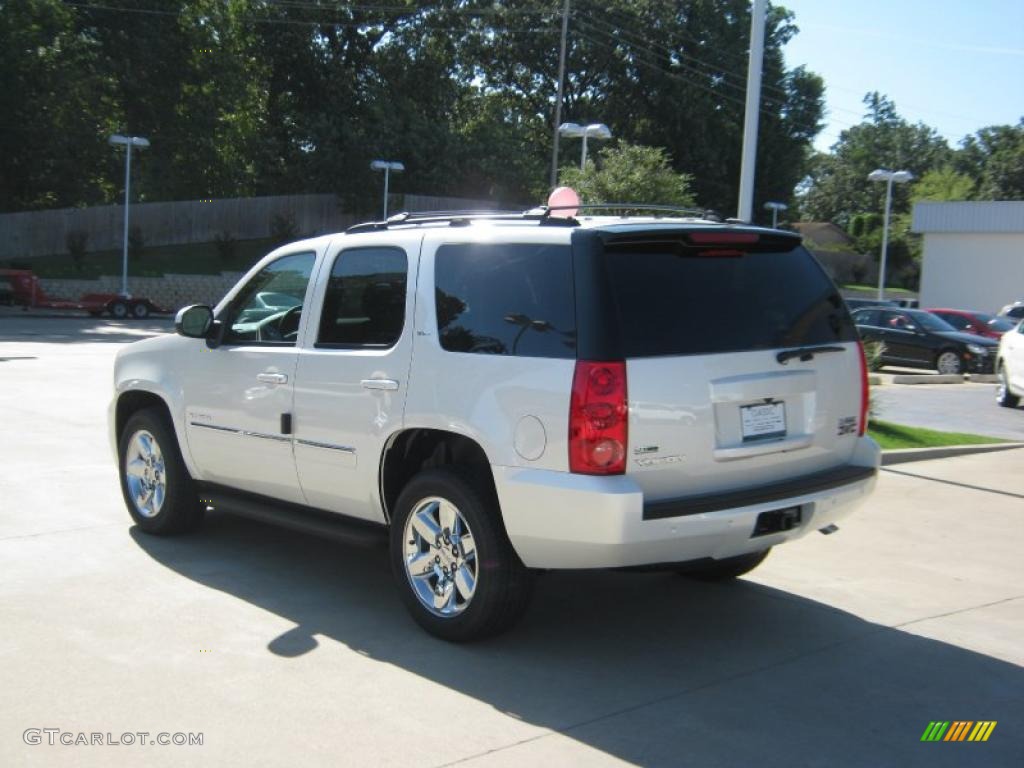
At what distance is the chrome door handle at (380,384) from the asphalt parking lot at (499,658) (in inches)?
46.9

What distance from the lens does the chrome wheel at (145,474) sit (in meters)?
7.06

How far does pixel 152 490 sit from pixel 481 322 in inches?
123

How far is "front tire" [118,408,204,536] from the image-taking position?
6938mm

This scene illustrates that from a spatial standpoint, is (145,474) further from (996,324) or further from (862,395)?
(996,324)

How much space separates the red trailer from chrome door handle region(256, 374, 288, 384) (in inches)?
1301

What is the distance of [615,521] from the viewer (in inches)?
179

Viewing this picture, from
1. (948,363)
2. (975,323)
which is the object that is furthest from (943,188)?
(948,363)

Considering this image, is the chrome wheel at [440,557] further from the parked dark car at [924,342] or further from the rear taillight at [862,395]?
the parked dark car at [924,342]

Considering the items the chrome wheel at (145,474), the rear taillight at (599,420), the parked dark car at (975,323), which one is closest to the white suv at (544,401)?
the rear taillight at (599,420)

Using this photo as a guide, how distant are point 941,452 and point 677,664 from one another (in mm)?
7550

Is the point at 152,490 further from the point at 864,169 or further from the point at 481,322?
the point at 864,169

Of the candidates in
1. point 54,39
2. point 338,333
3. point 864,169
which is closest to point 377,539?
point 338,333

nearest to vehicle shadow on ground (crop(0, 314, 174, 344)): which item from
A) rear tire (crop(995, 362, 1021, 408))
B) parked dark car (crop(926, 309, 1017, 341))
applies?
rear tire (crop(995, 362, 1021, 408))

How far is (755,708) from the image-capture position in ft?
14.8
